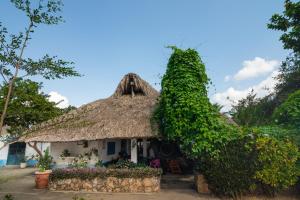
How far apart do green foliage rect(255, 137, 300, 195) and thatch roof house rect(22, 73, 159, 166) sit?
4686mm

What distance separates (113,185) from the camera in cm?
984

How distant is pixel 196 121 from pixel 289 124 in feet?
13.9

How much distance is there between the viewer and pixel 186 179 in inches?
484

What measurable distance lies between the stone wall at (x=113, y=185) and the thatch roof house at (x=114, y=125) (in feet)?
6.52

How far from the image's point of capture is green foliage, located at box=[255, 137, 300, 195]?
8.08 m

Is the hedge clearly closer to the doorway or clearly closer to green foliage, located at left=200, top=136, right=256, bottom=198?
green foliage, located at left=200, top=136, right=256, bottom=198

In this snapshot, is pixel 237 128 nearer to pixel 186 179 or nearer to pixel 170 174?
pixel 186 179

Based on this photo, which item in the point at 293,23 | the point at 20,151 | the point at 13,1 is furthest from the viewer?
the point at 20,151

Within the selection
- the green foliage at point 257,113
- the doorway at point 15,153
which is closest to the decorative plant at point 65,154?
the doorway at point 15,153

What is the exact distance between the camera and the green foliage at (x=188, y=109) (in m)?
9.13

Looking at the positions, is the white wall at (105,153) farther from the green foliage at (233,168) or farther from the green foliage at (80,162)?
the green foliage at (233,168)

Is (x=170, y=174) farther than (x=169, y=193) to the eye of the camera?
Yes

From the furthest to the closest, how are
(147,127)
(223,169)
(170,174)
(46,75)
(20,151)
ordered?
(20,151) < (170,174) < (147,127) < (223,169) < (46,75)

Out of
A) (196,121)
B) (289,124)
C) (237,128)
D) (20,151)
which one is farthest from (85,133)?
(20,151)
